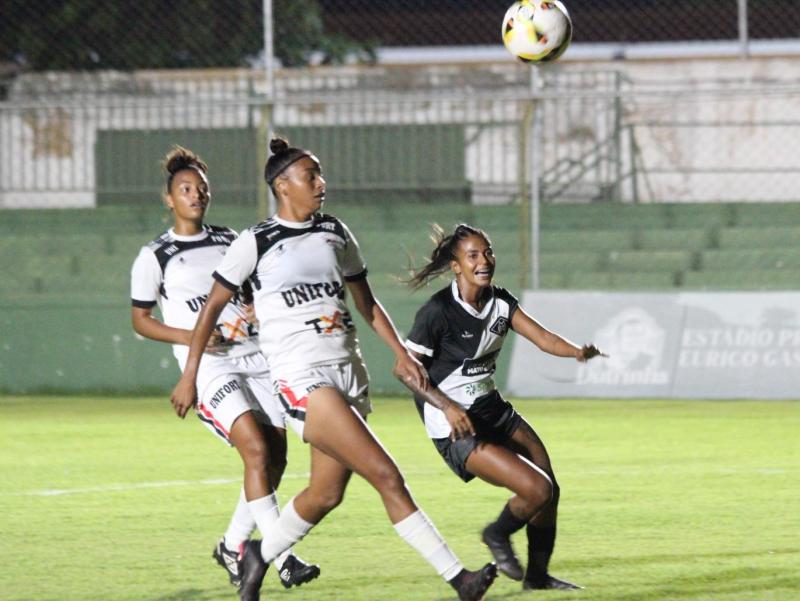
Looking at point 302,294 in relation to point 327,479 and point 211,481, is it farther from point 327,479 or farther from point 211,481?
point 211,481

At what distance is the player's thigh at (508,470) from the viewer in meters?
6.96

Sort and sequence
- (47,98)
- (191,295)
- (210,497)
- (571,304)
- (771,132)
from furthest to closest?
(47,98) → (771,132) → (571,304) → (210,497) → (191,295)

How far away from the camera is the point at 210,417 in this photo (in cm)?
748

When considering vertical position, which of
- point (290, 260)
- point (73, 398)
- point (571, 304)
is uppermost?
point (290, 260)

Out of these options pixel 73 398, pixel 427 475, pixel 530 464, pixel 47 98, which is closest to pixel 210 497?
pixel 427 475

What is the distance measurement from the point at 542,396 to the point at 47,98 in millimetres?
10028

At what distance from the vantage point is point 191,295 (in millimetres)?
7805

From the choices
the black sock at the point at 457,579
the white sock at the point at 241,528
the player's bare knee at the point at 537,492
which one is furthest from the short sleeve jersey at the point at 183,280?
the black sock at the point at 457,579

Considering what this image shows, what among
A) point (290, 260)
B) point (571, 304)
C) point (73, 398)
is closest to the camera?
point (290, 260)

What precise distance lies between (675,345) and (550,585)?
935cm

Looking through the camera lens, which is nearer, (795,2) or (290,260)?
(290,260)

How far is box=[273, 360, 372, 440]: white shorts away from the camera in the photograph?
6625 mm

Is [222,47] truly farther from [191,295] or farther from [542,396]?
[191,295]

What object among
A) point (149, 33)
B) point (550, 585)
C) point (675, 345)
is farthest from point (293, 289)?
point (149, 33)
